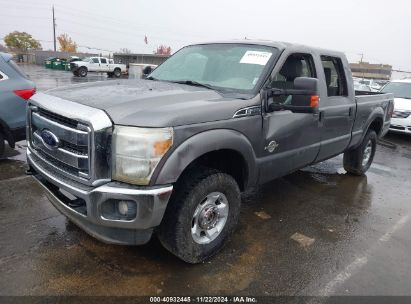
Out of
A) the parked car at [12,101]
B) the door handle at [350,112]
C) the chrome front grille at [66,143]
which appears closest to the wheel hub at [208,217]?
the chrome front grille at [66,143]

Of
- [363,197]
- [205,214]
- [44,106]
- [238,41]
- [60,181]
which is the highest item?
[238,41]

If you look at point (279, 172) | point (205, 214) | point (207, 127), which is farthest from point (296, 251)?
point (207, 127)

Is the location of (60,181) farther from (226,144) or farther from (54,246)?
(226,144)

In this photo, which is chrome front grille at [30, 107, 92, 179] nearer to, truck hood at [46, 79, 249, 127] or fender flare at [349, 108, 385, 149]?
truck hood at [46, 79, 249, 127]

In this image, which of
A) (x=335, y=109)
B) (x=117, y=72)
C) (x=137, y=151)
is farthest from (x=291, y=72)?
(x=117, y=72)

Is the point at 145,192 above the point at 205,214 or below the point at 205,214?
above

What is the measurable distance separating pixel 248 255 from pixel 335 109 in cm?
227

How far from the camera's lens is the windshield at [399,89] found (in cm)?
1067

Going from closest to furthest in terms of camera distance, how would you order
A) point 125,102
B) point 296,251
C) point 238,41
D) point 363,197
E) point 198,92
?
point 125,102 → point 198,92 → point 296,251 → point 238,41 → point 363,197

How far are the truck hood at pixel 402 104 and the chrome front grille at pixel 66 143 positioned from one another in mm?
9535

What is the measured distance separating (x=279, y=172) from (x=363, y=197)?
2.05 meters

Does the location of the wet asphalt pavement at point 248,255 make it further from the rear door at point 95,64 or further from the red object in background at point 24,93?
the rear door at point 95,64

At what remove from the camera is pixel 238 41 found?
402 centimetres

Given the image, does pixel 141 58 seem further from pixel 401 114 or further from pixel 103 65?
pixel 401 114
